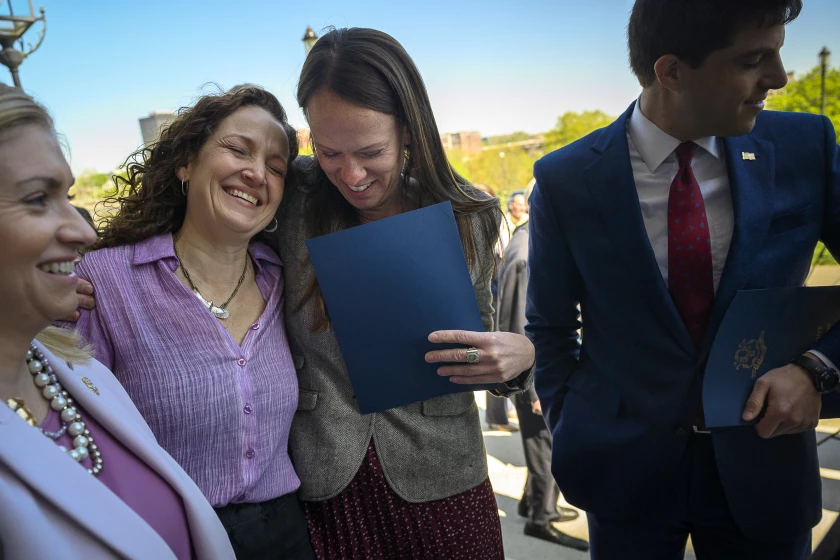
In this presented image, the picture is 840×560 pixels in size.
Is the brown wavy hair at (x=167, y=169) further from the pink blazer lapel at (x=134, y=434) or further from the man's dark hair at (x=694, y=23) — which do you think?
the man's dark hair at (x=694, y=23)

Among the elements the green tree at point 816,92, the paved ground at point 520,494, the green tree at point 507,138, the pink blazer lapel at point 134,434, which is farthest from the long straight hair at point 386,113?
the green tree at point 507,138

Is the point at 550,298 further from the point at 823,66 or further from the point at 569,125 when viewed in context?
the point at 569,125

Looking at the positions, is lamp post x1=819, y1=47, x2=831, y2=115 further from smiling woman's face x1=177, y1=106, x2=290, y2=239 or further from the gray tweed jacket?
smiling woman's face x1=177, y1=106, x2=290, y2=239

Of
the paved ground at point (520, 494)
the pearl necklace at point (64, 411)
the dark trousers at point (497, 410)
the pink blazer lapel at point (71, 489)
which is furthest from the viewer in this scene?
the dark trousers at point (497, 410)

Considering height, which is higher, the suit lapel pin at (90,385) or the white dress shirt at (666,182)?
the white dress shirt at (666,182)

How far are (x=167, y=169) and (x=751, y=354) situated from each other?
1.33 meters

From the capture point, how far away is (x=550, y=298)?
150 centimetres

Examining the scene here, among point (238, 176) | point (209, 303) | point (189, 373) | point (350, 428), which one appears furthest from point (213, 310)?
point (350, 428)

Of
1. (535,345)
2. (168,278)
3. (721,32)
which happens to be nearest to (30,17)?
(168,278)

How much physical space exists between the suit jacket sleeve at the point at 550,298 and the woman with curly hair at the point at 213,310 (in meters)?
0.61

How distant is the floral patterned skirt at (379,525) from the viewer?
1.45m

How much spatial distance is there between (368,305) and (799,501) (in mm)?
1009

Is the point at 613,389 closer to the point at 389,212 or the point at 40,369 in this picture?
the point at 389,212

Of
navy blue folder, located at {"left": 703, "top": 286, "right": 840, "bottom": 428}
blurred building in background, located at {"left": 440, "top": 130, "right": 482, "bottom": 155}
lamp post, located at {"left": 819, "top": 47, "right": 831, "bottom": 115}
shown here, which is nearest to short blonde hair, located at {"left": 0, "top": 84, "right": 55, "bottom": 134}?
navy blue folder, located at {"left": 703, "top": 286, "right": 840, "bottom": 428}
